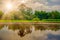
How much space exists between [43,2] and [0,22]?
1.85 feet

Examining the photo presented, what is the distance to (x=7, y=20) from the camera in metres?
2.21

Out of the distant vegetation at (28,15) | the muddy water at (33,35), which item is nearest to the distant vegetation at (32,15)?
the distant vegetation at (28,15)

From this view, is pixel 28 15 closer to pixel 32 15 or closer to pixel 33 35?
pixel 32 15

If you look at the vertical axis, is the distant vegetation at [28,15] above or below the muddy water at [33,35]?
above

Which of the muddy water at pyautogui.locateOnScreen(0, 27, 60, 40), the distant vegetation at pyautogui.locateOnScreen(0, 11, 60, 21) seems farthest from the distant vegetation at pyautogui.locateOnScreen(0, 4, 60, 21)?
the muddy water at pyautogui.locateOnScreen(0, 27, 60, 40)

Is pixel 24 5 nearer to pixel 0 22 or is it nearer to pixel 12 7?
pixel 12 7

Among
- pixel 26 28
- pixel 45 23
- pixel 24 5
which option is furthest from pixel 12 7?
pixel 45 23

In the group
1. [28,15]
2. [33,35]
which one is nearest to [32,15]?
[28,15]

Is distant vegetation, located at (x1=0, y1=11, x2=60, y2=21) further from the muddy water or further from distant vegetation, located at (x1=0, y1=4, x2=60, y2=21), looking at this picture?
the muddy water

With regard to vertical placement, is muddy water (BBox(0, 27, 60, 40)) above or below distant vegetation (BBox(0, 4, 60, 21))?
below

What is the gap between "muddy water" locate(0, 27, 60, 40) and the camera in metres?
2.19

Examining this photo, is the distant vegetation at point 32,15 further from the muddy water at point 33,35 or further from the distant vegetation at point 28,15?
the muddy water at point 33,35

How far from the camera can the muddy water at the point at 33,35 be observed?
2.19 meters

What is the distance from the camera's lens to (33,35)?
220 centimetres
